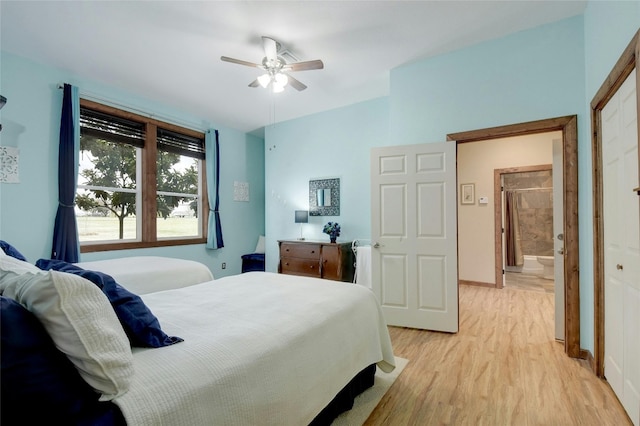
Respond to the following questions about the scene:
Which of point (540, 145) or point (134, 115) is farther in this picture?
point (540, 145)

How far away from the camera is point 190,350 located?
3.60 feet

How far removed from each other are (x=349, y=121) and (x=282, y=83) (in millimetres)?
1885

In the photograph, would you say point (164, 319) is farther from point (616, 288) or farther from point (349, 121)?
point (349, 121)

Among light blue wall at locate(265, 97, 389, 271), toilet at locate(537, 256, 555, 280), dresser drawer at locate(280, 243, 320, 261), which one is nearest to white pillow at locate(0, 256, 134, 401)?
dresser drawer at locate(280, 243, 320, 261)

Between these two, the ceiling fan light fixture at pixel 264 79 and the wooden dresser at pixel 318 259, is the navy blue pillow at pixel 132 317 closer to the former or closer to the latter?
the ceiling fan light fixture at pixel 264 79

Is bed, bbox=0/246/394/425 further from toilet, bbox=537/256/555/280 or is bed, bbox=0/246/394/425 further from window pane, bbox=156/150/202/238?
toilet, bbox=537/256/555/280

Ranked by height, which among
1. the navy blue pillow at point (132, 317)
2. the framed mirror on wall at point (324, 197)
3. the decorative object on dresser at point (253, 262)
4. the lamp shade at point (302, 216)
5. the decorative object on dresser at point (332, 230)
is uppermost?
the framed mirror on wall at point (324, 197)

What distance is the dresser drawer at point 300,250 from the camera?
4414 mm

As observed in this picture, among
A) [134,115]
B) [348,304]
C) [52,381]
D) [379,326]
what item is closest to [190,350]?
[52,381]

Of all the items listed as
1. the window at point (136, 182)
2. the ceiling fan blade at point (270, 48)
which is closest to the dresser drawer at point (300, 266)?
the window at point (136, 182)

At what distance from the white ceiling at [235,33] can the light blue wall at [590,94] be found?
0.39m

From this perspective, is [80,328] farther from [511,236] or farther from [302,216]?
[511,236]

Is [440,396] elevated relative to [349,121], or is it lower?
lower

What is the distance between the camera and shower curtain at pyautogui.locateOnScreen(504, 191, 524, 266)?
267 inches
